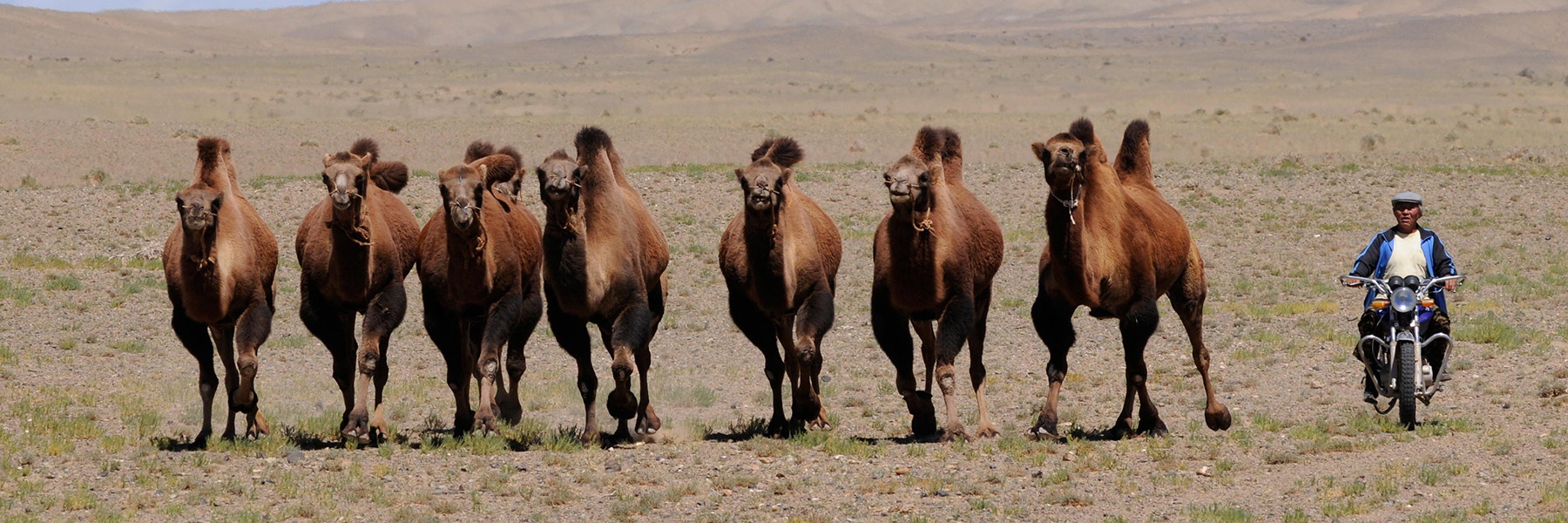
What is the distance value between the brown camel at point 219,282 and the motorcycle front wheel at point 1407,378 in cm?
758

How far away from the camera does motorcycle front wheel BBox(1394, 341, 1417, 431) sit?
37.0ft

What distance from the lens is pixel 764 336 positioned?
12.1 meters

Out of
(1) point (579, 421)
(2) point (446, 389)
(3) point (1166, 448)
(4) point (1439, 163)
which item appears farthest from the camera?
(4) point (1439, 163)

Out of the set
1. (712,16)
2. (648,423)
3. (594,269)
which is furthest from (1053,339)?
(712,16)

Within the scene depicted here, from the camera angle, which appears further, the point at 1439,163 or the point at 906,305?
the point at 1439,163

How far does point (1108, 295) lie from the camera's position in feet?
37.7

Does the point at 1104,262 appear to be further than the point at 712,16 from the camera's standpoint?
No

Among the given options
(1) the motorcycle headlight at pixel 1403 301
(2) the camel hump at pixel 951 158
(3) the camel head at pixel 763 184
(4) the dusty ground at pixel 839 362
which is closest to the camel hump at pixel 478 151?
(4) the dusty ground at pixel 839 362

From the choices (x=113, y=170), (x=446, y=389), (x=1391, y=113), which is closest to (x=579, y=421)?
(x=446, y=389)

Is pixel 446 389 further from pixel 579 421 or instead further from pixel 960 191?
pixel 960 191

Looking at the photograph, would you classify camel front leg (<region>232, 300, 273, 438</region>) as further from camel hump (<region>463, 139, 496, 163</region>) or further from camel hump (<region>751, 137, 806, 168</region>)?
camel hump (<region>751, 137, 806, 168</region>)

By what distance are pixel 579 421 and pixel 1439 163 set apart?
23.5 metres

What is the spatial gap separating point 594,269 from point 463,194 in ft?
3.39

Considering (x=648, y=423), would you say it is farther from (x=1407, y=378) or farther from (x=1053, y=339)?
(x=1407, y=378)
